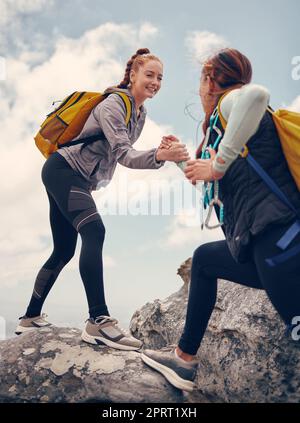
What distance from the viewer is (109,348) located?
4.22 m

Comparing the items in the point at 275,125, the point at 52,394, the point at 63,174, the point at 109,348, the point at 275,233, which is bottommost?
the point at 52,394

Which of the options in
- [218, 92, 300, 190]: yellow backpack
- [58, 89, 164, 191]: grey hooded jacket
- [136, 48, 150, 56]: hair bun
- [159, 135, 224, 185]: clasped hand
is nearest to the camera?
[218, 92, 300, 190]: yellow backpack

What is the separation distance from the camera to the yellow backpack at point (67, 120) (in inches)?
171

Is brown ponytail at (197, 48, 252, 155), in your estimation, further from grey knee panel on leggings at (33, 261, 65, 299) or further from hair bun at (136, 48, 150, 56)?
grey knee panel on leggings at (33, 261, 65, 299)

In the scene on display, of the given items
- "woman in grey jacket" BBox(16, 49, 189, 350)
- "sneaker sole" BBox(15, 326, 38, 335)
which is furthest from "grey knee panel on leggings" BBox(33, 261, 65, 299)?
"sneaker sole" BBox(15, 326, 38, 335)

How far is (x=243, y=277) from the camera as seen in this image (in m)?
3.20

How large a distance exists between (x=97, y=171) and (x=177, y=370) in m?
2.02

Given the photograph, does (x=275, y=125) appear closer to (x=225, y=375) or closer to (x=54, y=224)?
(x=225, y=375)

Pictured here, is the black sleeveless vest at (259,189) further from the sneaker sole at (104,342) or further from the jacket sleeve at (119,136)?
the sneaker sole at (104,342)

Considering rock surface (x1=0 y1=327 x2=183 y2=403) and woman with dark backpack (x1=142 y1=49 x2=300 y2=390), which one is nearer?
woman with dark backpack (x1=142 y1=49 x2=300 y2=390)

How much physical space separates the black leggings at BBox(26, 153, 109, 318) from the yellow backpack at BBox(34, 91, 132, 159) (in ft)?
0.71

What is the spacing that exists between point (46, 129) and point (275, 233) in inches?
111

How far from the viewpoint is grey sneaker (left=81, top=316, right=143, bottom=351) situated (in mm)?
4074
